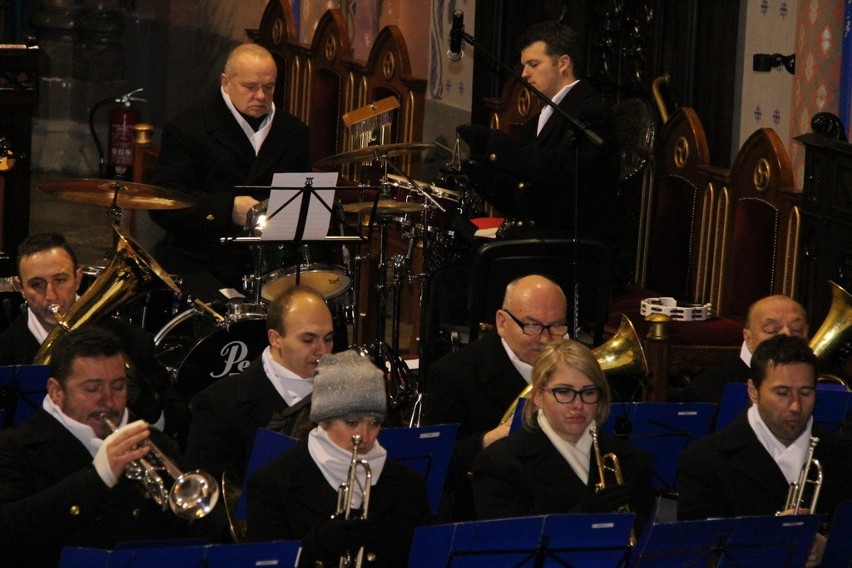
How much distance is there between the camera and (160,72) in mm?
16375

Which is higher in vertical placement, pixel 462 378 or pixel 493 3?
pixel 493 3

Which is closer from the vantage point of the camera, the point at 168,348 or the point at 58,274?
the point at 58,274

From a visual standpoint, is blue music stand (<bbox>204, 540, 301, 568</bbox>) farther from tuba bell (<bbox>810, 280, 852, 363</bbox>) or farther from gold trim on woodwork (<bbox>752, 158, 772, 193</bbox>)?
gold trim on woodwork (<bbox>752, 158, 772, 193</bbox>)

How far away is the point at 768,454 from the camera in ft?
16.8

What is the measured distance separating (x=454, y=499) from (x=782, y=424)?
1.23 meters

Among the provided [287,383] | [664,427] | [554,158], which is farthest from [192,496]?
[554,158]

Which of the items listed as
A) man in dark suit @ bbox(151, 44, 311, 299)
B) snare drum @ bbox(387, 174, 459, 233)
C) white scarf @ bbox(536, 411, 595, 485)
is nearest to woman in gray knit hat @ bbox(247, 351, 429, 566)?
white scarf @ bbox(536, 411, 595, 485)

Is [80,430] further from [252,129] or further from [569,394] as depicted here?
[252,129]

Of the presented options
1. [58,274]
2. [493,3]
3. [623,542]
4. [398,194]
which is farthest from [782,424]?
[493,3]

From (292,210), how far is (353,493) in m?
2.58

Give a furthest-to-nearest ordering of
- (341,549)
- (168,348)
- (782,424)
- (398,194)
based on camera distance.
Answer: (398,194) → (168,348) → (782,424) → (341,549)

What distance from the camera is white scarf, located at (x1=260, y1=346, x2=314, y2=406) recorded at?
5.35m

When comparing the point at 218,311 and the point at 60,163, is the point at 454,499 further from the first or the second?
the point at 60,163

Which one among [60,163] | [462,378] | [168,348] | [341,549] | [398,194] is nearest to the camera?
[341,549]
